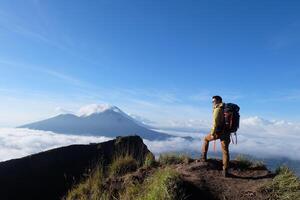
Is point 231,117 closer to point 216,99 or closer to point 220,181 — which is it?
point 216,99

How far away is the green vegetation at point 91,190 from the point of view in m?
11.5

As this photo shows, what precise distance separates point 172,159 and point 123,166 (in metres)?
1.78

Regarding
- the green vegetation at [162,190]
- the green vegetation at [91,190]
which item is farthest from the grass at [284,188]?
the green vegetation at [91,190]

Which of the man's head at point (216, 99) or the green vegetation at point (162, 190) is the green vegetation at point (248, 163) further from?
the green vegetation at point (162, 190)

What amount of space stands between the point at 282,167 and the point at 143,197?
494cm

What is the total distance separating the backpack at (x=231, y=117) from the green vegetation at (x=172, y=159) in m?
2.30

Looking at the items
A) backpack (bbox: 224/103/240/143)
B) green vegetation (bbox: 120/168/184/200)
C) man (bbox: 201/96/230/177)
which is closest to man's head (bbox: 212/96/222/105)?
man (bbox: 201/96/230/177)

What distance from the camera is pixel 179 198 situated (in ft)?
30.2

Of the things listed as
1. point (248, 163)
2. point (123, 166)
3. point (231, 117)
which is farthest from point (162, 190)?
point (248, 163)

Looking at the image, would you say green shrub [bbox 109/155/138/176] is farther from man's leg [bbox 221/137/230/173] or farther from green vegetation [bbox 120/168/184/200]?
man's leg [bbox 221/137/230/173]

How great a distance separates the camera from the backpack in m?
11.8

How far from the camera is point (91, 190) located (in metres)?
11.9

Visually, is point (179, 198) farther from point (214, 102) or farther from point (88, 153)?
point (88, 153)

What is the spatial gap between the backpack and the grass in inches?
89.1
